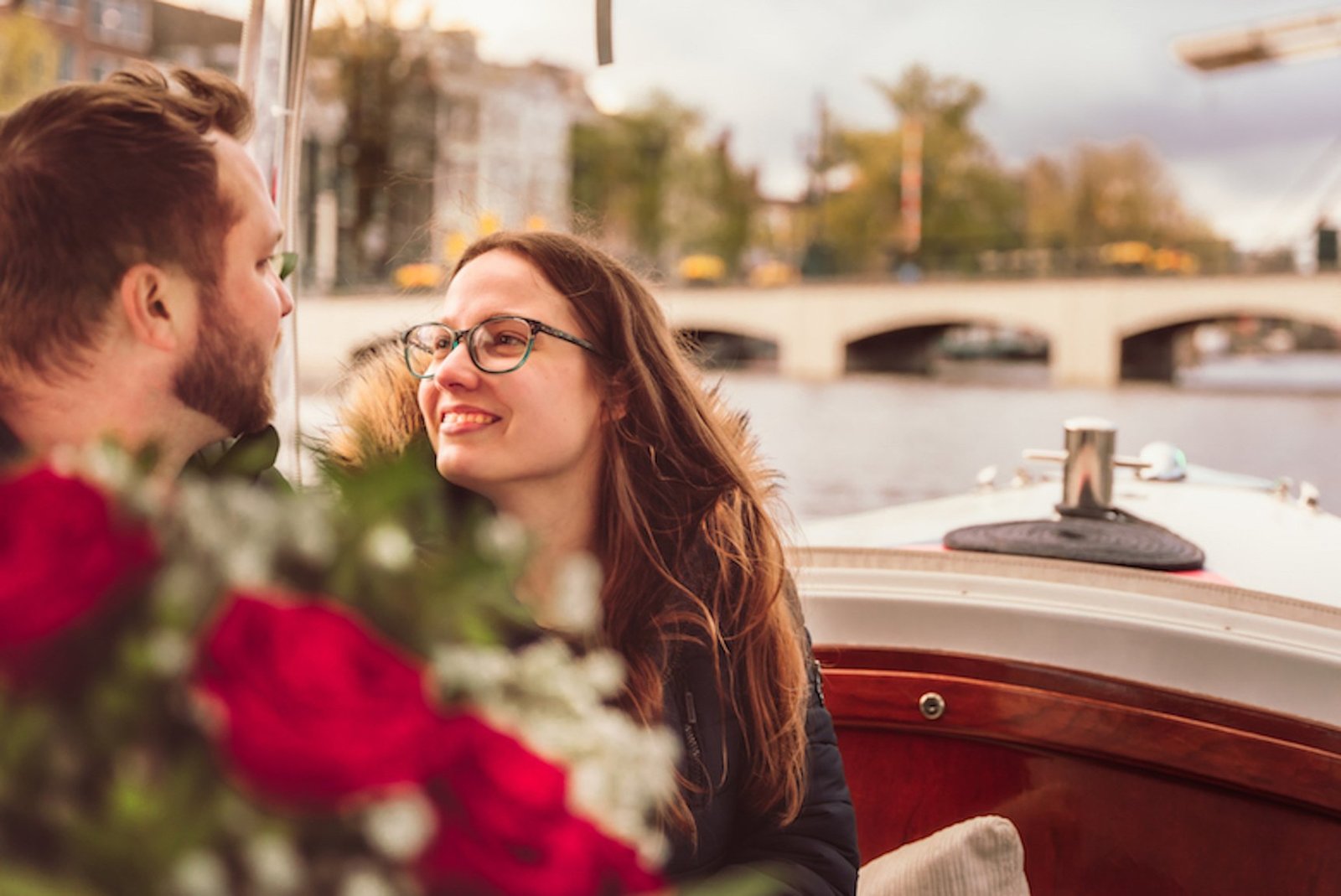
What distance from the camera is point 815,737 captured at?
1.33 metres

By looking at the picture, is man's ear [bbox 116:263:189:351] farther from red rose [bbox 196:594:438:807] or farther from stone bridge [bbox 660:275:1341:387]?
stone bridge [bbox 660:275:1341:387]

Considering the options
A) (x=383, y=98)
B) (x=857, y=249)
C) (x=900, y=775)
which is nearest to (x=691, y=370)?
(x=900, y=775)

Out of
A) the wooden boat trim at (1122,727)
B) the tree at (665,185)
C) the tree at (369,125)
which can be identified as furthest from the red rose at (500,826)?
the tree at (665,185)

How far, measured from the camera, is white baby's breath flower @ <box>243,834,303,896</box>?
321mm

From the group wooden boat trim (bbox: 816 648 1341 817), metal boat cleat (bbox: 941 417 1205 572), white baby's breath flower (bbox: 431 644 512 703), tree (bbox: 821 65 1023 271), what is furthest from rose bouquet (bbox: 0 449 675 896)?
tree (bbox: 821 65 1023 271)

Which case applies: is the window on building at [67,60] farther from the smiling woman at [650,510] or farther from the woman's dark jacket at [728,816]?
the woman's dark jacket at [728,816]

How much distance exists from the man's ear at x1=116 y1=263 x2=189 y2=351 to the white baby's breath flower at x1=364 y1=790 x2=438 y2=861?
69 cm

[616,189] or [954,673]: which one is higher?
[616,189]

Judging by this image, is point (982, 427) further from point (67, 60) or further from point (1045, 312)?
point (67, 60)

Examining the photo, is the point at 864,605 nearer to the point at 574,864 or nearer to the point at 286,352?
the point at 286,352

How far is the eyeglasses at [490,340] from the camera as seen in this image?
3.98 feet

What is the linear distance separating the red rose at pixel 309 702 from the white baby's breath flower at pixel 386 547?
4 centimetres

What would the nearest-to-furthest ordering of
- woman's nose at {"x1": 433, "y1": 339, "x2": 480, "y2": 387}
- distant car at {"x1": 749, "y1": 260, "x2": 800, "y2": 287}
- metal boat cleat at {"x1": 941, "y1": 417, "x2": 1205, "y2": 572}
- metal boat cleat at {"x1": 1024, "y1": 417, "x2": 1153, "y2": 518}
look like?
woman's nose at {"x1": 433, "y1": 339, "x2": 480, "y2": 387}
metal boat cleat at {"x1": 941, "y1": 417, "x2": 1205, "y2": 572}
metal boat cleat at {"x1": 1024, "y1": 417, "x2": 1153, "y2": 518}
distant car at {"x1": 749, "y1": 260, "x2": 800, "y2": 287}

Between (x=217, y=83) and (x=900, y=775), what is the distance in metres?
1.40
